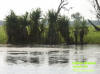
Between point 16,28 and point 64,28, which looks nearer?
point 16,28

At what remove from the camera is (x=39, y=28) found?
30375 mm

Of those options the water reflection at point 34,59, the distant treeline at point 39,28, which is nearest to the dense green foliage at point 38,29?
the distant treeline at point 39,28

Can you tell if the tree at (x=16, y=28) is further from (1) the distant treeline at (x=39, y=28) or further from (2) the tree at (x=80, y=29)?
(2) the tree at (x=80, y=29)

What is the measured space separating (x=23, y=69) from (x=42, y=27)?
19262mm

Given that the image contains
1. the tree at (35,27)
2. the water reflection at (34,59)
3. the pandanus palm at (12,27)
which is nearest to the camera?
the water reflection at (34,59)

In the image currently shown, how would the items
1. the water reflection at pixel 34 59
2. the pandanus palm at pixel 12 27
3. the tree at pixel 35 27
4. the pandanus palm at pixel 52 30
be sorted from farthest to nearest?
the tree at pixel 35 27, the pandanus palm at pixel 52 30, the pandanus palm at pixel 12 27, the water reflection at pixel 34 59

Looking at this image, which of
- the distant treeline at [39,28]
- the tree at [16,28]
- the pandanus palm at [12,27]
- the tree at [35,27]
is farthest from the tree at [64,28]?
the pandanus palm at [12,27]

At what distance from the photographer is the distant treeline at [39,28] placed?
2976 cm

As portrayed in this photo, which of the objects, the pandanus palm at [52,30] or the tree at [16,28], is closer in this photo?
the tree at [16,28]

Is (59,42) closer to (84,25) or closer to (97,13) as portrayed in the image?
(84,25)

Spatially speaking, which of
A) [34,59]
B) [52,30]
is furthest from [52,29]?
[34,59]

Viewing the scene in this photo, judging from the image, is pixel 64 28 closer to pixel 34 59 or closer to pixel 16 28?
pixel 16 28

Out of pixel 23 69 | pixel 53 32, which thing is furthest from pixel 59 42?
pixel 23 69

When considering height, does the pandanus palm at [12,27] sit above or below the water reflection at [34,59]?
above
